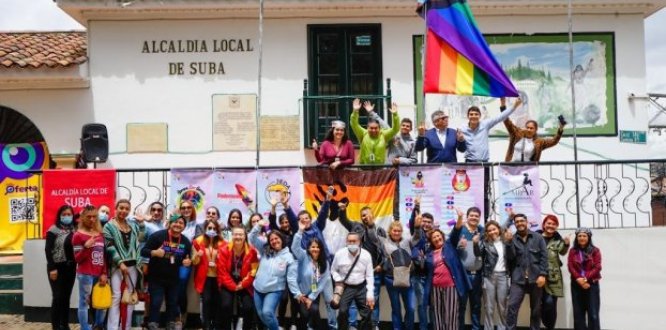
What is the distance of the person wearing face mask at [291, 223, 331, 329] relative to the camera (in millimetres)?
10148

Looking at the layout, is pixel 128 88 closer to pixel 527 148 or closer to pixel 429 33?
pixel 429 33

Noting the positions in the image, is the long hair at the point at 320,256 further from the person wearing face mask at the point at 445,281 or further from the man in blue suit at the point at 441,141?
the man in blue suit at the point at 441,141

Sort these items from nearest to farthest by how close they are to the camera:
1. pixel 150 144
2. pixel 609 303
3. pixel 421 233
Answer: pixel 421 233, pixel 609 303, pixel 150 144

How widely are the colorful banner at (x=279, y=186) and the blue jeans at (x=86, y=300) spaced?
8.50 ft

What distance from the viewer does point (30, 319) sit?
38.0 ft

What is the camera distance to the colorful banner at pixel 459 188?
11102 mm

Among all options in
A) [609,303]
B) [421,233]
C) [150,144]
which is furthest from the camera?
[150,144]

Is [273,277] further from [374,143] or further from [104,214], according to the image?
[104,214]

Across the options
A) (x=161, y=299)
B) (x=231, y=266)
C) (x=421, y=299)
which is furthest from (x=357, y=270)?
(x=161, y=299)

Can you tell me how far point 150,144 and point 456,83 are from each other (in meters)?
5.95

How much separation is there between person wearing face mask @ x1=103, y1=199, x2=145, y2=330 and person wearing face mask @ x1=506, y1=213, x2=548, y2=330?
4971mm

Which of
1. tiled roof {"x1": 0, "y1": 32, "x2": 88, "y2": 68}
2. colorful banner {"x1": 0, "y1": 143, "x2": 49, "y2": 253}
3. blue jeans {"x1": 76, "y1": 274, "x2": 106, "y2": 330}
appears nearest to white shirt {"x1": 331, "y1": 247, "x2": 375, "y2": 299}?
blue jeans {"x1": 76, "y1": 274, "x2": 106, "y2": 330}

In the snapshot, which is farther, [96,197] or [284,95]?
[284,95]

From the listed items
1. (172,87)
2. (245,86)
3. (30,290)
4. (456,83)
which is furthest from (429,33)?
(30,290)
